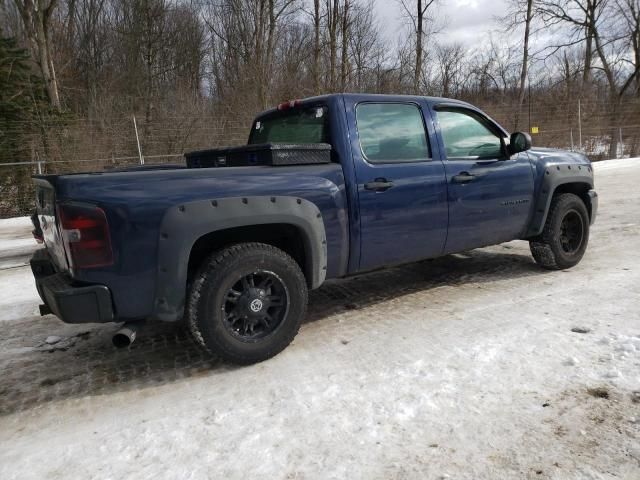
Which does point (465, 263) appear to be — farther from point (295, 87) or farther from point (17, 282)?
point (295, 87)

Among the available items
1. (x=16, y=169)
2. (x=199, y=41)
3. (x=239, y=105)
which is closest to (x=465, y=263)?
(x=16, y=169)

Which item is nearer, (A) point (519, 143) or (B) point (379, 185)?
(B) point (379, 185)

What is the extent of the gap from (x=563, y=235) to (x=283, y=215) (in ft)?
11.3

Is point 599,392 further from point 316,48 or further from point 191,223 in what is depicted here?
point 316,48

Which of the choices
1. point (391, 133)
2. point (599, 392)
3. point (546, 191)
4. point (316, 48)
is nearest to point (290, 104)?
→ point (391, 133)

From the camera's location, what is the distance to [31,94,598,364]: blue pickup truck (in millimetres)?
2648

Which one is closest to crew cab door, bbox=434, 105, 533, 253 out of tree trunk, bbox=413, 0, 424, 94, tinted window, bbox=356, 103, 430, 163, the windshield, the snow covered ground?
tinted window, bbox=356, 103, 430, 163

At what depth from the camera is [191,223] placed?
2758 mm

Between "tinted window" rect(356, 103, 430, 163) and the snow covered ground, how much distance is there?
4.28 feet

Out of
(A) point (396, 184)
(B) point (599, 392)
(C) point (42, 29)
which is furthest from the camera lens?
(C) point (42, 29)

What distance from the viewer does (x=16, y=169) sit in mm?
12531

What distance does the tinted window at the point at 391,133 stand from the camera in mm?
3641

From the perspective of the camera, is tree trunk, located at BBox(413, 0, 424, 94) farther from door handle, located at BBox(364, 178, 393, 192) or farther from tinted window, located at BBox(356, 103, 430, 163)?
door handle, located at BBox(364, 178, 393, 192)

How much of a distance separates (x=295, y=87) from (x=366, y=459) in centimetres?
1905
